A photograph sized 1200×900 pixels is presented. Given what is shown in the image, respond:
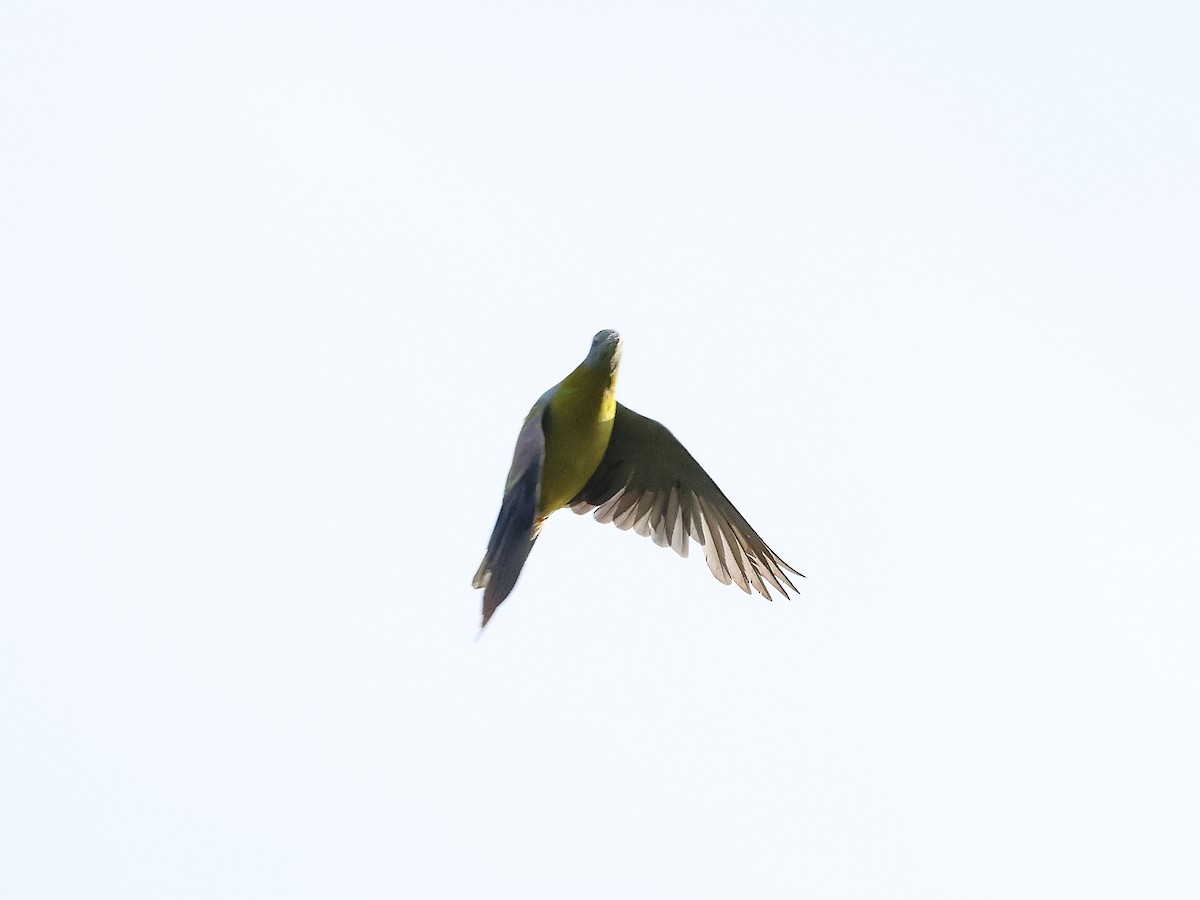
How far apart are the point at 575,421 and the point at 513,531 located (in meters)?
1.25

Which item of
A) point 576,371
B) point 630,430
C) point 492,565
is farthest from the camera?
point 630,430

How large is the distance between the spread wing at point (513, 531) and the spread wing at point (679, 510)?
5.86 ft

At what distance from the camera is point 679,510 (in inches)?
452

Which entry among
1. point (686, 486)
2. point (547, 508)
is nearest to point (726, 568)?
point (686, 486)

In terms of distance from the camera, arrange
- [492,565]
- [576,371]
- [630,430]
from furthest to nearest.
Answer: [630,430] < [576,371] < [492,565]

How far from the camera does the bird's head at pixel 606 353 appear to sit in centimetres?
992

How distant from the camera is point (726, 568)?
11.4 m

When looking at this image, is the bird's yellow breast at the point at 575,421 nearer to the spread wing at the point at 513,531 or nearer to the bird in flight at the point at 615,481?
the bird in flight at the point at 615,481

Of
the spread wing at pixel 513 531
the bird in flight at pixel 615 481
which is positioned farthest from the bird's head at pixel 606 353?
the spread wing at pixel 513 531

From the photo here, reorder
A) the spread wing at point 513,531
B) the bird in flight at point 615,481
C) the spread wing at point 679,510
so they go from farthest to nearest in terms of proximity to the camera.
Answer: the spread wing at point 679,510 < the bird in flight at point 615,481 < the spread wing at point 513,531

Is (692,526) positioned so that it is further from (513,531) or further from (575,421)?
(513,531)

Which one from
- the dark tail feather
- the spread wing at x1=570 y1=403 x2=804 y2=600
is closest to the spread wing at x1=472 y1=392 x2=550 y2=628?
the dark tail feather

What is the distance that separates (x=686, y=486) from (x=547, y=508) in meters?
1.28

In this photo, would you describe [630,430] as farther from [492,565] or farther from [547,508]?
[492,565]
